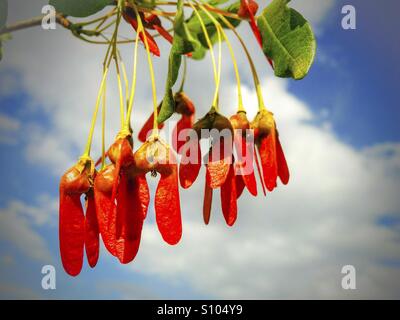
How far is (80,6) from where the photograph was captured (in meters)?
0.74

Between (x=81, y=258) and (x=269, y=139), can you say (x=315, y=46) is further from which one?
(x=81, y=258)

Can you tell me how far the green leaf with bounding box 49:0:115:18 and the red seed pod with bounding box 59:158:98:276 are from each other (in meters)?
0.23

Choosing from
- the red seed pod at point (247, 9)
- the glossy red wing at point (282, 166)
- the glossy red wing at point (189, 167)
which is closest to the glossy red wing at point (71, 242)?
the glossy red wing at point (189, 167)

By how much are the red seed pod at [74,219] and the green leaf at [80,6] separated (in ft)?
0.76

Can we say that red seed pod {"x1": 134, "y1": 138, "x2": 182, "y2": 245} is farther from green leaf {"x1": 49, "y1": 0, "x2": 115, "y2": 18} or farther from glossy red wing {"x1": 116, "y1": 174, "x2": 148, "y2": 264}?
green leaf {"x1": 49, "y1": 0, "x2": 115, "y2": 18}

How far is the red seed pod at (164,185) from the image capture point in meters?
0.59

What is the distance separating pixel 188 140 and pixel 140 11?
9.0 inches

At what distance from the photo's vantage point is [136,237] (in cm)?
58

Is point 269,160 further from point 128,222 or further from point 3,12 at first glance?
point 3,12

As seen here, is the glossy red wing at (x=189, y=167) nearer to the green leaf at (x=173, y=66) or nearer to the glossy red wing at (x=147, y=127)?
the green leaf at (x=173, y=66)

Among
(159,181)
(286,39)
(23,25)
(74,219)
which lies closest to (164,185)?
(159,181)

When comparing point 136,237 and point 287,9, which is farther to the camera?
point 287,9

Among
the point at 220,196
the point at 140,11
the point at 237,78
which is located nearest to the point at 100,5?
the point at 140,11

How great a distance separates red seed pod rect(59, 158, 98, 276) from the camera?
60 centimetres
